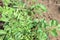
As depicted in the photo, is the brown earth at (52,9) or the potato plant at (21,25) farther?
the brown earth at (52,9)

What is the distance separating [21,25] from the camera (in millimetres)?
2885

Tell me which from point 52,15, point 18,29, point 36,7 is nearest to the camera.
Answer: point 18,29

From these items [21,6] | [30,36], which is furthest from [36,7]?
[30,36]

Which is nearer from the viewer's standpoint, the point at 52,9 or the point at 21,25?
the point at 21,25

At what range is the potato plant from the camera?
2.86m

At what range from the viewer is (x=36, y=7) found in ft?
10.2

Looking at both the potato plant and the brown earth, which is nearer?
the potato plant

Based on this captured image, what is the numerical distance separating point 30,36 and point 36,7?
15.6 inches

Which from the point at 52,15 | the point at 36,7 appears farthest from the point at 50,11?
the point at 36,7

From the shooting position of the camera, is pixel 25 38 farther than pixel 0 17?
No

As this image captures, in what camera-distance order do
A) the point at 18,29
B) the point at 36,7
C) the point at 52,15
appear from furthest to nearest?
the point at 52,15 → the point at 36,7 → the point at 18,29

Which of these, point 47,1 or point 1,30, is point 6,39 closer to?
point 1,30

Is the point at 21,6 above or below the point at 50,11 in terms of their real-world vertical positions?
above

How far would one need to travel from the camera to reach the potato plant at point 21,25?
2859 millimetres
